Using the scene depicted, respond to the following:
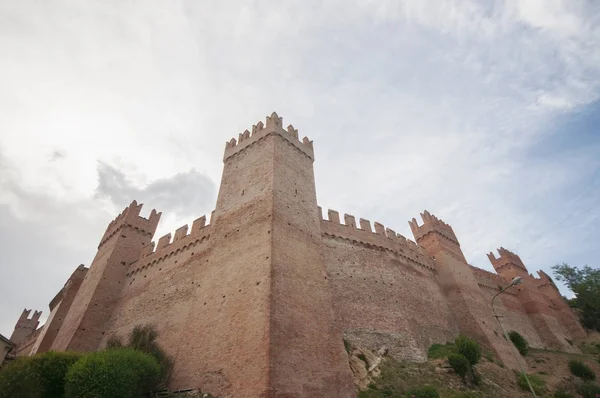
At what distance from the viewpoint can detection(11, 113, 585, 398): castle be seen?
12.4 m

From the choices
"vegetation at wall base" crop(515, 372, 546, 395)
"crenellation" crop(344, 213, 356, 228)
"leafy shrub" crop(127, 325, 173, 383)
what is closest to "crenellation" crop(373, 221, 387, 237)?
"crenellation" crop(344, 213, 356, 228)

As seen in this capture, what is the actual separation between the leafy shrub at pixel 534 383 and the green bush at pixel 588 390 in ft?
5.02

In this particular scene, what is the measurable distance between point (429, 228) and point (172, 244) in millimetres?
18398

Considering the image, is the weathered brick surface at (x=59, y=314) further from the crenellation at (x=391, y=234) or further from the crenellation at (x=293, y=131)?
the crenellation at (x=391, y=234)

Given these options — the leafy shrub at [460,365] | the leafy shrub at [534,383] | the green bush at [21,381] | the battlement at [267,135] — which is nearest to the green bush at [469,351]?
the leafy shrub at [460,365]

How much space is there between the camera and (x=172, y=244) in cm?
2136

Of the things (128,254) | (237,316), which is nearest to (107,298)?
(128,254)

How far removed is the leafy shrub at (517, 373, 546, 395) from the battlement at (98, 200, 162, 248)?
2349cm

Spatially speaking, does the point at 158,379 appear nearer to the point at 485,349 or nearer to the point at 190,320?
the point at 190,320

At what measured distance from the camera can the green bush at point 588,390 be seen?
680 inches

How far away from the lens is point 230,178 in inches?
785

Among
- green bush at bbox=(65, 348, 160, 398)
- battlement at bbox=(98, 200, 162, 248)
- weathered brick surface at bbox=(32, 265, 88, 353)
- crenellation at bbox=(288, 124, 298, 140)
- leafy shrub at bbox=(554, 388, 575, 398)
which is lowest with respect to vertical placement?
leafy shrub at bbox=(554, 388, 575, 398)

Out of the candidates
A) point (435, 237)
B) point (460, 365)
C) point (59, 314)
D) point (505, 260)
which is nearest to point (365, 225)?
point (435, 237)

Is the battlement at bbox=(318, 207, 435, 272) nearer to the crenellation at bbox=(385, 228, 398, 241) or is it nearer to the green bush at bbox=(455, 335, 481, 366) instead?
the crenellation at bbox=(385, 228, 398, 241)
